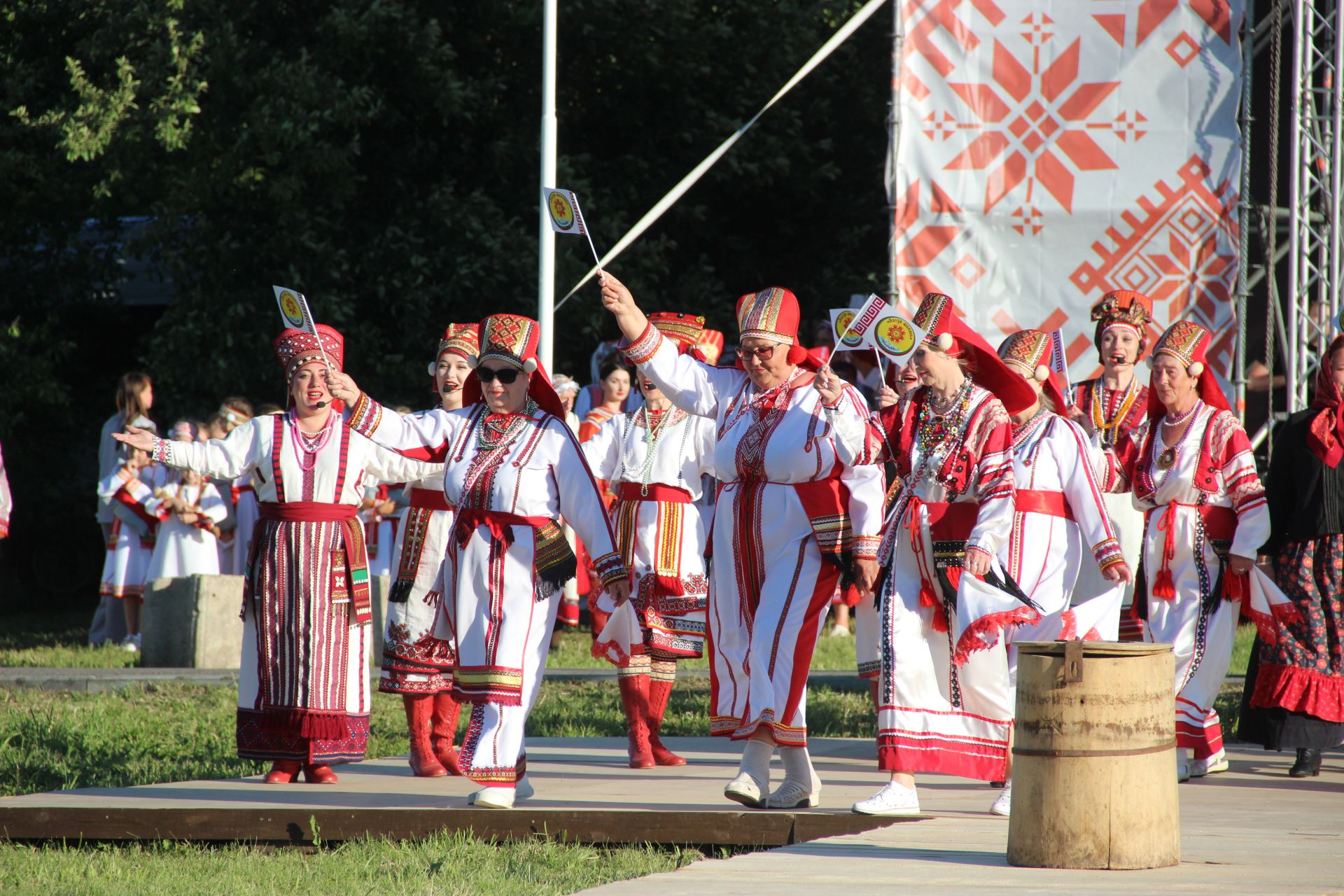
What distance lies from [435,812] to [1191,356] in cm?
362

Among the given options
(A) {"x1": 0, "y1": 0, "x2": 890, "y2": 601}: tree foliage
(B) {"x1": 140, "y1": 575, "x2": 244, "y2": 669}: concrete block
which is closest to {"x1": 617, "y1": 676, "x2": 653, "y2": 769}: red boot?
(B) {"x1": 140, "y1": 575, "x2": 244, "y2": 669}: concrete block

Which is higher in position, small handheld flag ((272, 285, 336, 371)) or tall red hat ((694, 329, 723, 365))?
tall red hat ((694, 329, 723, 365))

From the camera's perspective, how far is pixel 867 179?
56.2 ft

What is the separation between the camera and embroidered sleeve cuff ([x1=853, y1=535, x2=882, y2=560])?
5.86 metres

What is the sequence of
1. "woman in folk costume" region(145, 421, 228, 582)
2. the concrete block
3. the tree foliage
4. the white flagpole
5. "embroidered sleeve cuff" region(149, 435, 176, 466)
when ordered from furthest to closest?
1. the tree foliage
2. "woman in folk costume" region(145, 421, 228, 582)
3. the concrete block
4. the white flagpole
5. "embroidered sleeve cuff" region(149, 435, 176, 466)

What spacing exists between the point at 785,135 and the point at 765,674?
1124 cm

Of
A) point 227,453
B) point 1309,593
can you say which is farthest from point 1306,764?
point 227,453

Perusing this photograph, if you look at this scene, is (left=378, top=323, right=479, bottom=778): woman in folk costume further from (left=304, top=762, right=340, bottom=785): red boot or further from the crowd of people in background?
(left=304, top=762, right=340, bottom=785): red boot

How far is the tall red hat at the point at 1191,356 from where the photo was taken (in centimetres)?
720

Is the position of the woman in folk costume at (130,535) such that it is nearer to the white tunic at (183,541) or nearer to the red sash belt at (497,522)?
the white tunic at (183,541)

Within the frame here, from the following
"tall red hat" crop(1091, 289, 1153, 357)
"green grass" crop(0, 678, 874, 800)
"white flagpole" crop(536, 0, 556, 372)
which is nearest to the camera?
"green grass" crop(0, 678, 874, 800)

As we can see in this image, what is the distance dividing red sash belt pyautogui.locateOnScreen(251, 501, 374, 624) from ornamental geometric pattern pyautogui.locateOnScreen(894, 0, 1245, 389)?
519cm

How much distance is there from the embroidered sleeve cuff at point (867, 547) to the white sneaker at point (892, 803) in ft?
2.48

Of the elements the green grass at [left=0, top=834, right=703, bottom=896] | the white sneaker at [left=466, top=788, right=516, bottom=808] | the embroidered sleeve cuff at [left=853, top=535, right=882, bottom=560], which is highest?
the embroidered sleeve cuff at [left=853, top=535, right=882, bottom=560]
